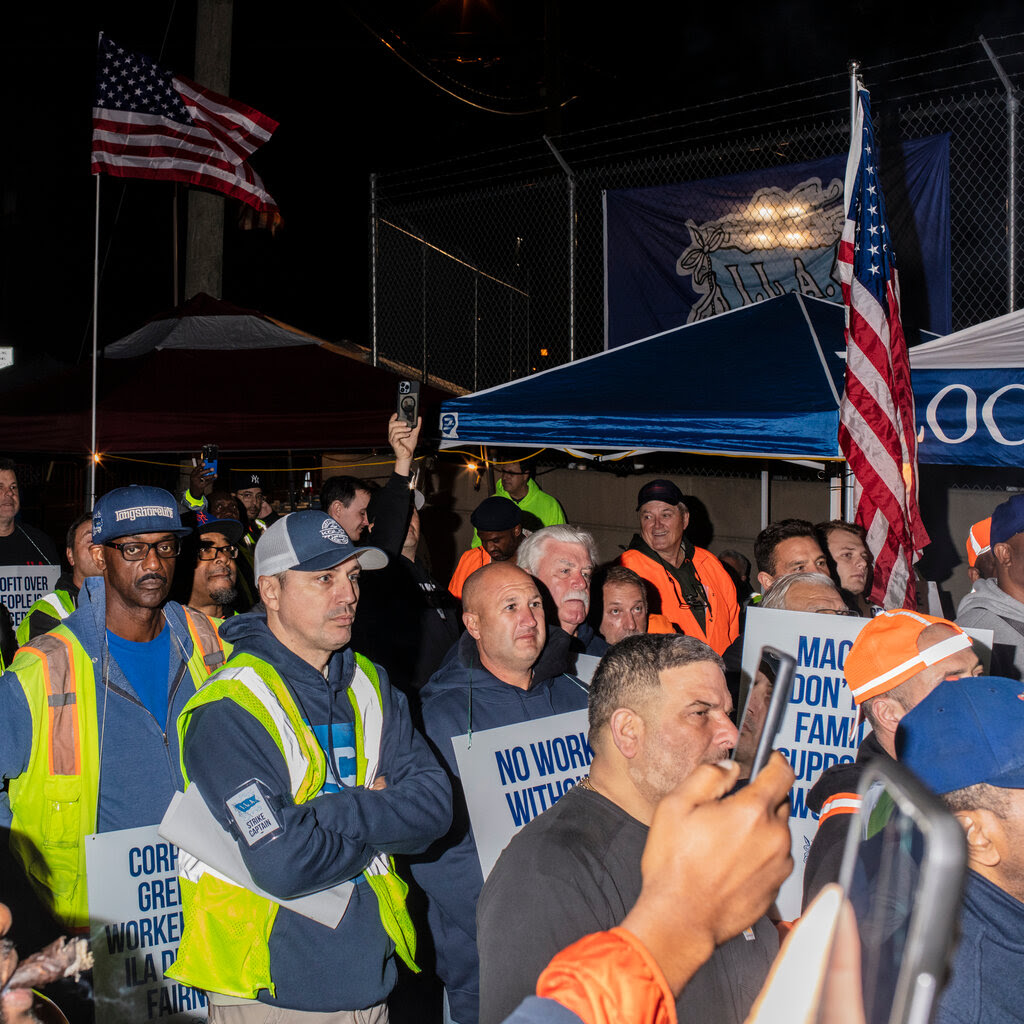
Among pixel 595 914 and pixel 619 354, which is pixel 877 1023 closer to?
pixel 595 914

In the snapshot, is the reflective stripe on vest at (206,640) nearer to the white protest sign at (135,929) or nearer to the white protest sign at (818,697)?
the white protest sign at (135,929)

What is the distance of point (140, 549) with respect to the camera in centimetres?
394

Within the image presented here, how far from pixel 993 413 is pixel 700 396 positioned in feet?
5.53

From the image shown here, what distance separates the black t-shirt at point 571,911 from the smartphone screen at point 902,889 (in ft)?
3.02

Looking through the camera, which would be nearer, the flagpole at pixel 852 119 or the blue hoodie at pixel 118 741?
the blue hoodie at pixel 118 741

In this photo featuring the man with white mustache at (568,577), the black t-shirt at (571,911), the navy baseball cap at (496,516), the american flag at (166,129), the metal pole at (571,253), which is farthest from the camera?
the metal pole at (571,253)

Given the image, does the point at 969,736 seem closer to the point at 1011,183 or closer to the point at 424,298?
the point at 1011,183

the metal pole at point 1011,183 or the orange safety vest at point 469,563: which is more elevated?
the metal pole at point 1011,183

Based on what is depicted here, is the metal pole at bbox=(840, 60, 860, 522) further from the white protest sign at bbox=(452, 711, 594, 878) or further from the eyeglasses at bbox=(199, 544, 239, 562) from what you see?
the eyeglasses at bbox=(199, 544, 239, 562)

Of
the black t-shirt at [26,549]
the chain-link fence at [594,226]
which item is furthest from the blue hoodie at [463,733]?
the chain-link fence at [594,226]

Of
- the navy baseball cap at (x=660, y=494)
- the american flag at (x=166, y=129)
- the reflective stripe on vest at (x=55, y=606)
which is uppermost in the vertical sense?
the american flag at (x=166, y=129)

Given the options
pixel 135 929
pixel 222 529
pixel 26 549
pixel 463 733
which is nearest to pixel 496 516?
pixel 222 529

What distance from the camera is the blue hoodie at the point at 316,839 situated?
2.73 meters

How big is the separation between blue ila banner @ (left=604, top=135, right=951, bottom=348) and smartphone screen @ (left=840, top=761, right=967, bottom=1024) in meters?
7.86
